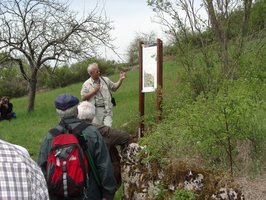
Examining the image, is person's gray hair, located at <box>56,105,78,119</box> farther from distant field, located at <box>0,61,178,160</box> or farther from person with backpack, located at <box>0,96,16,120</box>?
person with backpack, located at <box>0,96,16,120</box>

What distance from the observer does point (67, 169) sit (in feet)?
13.1

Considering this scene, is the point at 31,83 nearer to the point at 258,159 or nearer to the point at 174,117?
the point at 174,117

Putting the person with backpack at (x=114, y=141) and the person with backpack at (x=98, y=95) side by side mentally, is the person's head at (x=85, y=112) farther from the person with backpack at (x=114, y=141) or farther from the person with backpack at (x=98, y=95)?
the person with backpack at (x=98, y=95)

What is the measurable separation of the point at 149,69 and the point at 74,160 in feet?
13.9

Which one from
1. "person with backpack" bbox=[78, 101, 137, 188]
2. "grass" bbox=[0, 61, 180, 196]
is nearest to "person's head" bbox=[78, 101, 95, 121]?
"person with backpack" bbox=[78, 101, 137, 188]

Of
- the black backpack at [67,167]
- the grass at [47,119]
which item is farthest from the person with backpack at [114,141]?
the grass at [47,119]

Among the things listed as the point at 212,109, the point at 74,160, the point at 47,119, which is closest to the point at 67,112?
the point at 74,160

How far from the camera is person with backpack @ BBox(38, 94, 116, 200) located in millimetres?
4023

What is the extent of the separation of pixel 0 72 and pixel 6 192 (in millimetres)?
19446

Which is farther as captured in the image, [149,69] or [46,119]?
[46,119]

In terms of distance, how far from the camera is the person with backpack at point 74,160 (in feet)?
13.2

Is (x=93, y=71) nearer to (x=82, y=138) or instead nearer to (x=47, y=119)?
(x=82, y=138)

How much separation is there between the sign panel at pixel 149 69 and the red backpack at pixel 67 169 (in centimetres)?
396

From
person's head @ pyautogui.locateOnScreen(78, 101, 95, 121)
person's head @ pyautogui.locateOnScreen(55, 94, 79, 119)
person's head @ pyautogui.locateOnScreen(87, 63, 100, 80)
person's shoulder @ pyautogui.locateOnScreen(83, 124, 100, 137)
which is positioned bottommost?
person's shoulder @ pyautogui.locateOnScreen(83, 124, 100, 137)
